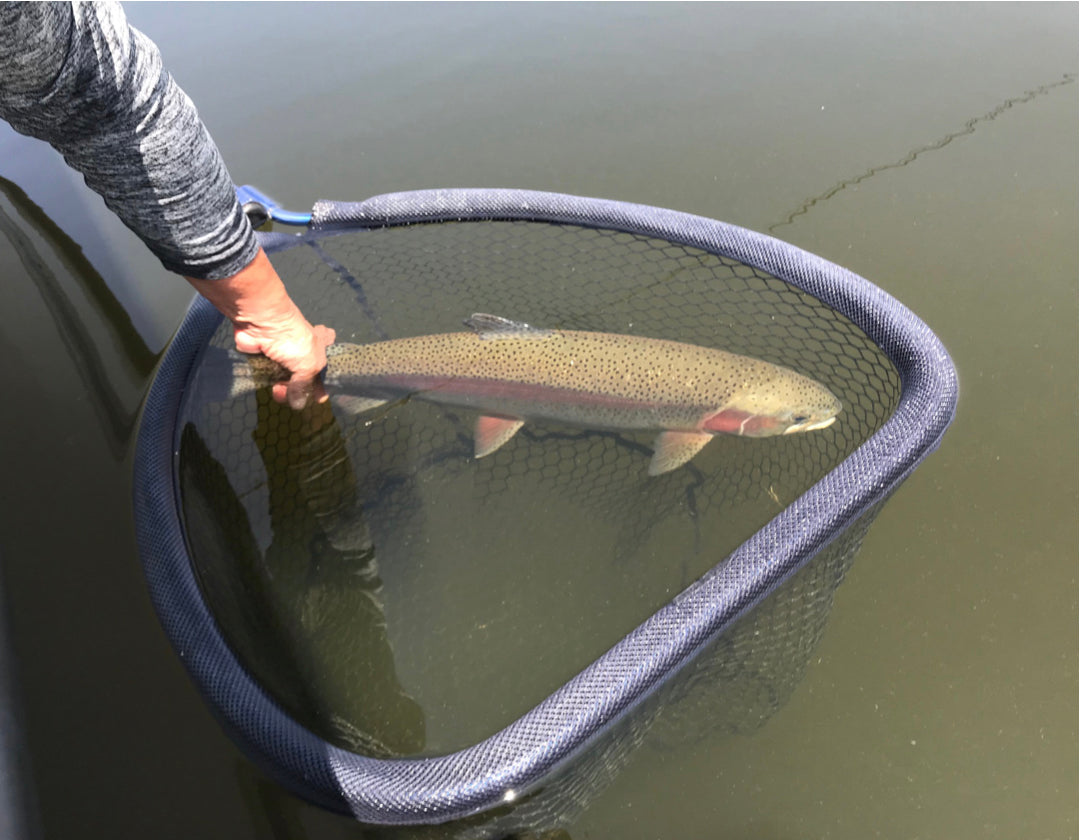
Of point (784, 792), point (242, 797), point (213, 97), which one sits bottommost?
point (784, 792)

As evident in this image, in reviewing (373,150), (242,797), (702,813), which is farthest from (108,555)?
(373,150)

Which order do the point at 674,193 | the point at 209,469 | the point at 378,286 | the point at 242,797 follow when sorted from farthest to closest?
the point at 674,193, the point at 378,286, the point at 209,469, the point at 242,797

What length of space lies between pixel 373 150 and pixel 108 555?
246cm

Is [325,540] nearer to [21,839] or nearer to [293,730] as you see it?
[293,730]

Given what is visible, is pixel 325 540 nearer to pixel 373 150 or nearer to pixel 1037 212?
pixel 373 150

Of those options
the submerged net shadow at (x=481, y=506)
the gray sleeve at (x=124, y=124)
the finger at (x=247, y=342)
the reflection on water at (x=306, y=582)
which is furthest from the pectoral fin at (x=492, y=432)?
the gray sleeve at (x=124, y=124)

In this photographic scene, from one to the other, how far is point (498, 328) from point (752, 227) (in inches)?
61.1

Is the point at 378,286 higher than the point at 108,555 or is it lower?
higher

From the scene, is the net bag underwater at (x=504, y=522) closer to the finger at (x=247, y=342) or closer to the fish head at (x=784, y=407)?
the fish head at (x=784, y=407)

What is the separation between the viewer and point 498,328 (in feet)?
7.95

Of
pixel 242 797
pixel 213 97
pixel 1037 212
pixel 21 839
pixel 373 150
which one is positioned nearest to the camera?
pixel 21 839

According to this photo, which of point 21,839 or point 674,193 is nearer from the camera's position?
point 21,839

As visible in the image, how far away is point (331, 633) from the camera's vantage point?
217 centimetres

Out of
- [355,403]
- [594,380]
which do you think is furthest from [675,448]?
[355,403]
